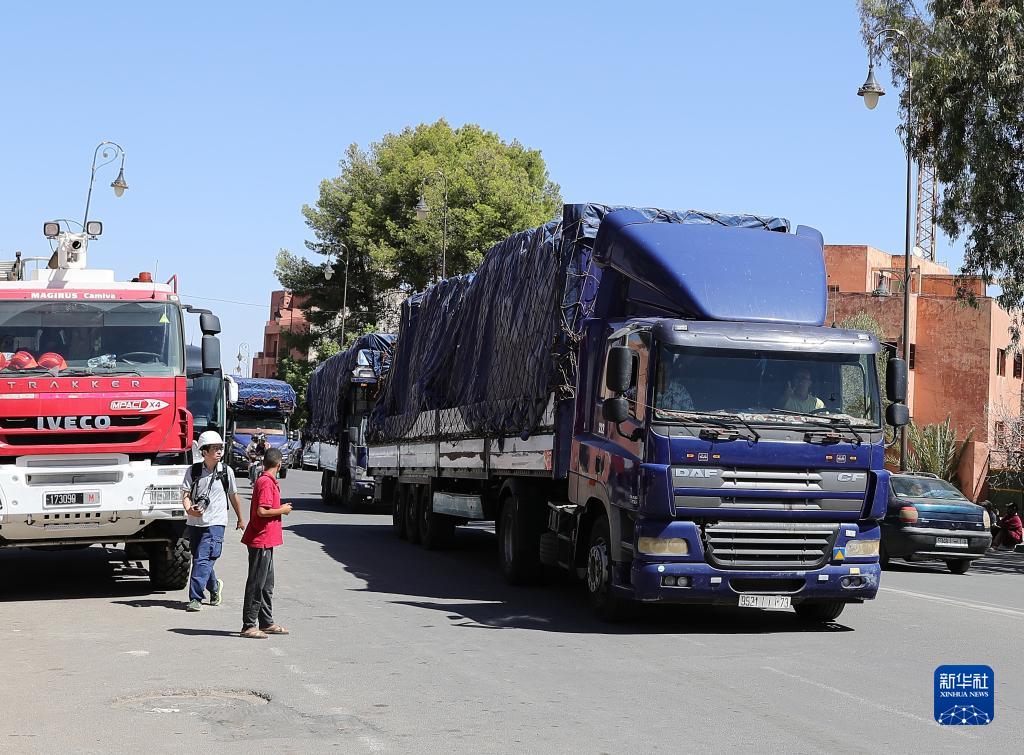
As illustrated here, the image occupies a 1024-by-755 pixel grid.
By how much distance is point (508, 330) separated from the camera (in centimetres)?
1605

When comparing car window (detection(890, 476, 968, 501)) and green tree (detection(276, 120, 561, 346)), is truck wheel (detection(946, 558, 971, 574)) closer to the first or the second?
car window (detection(890, 476, 968, 501))

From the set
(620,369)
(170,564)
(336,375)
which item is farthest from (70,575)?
(336,375)

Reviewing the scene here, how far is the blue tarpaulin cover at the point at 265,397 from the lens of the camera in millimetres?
47281

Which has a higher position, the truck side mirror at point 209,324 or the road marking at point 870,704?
the truck side mirror at point 209,324

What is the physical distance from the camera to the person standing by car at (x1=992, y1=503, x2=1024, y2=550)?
92.6 ft

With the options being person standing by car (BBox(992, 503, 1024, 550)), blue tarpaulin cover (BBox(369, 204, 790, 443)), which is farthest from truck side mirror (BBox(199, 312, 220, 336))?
person standing by car (BBox(992, 503, 1024, 550))

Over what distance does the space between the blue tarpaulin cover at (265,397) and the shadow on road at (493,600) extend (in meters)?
26.3

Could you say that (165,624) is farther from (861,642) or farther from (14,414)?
(861,642)

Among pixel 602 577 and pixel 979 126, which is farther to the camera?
pixel 979 126

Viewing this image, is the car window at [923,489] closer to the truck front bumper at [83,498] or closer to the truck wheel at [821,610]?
the truck wheel at [821,610]

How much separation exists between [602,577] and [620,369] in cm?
211

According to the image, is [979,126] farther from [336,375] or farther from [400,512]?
[336,375]

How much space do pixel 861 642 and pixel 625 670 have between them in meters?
2.81

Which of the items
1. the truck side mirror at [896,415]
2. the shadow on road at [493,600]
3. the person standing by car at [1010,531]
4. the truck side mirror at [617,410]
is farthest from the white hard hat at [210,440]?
the person standing by car at [1010,531]
